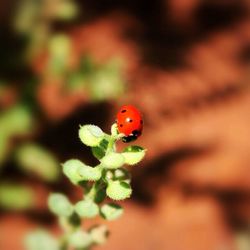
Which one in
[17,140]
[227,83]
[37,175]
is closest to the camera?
[17,140]

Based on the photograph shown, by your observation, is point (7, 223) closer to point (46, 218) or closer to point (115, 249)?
point (46, 218)

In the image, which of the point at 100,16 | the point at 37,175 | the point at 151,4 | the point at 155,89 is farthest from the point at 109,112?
the point at 151,4

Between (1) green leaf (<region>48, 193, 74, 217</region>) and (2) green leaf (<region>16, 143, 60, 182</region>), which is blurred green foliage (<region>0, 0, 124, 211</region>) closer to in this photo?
(2) green leaf (<region>16, 143, 60, 182</region>)

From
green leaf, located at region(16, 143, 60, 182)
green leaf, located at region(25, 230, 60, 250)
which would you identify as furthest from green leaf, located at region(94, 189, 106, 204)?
green leaf, located at region(16, 143, 60, 182)

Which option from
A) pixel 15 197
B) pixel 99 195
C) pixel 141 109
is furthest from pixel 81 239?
pixel 141 109

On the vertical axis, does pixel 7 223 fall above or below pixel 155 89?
below

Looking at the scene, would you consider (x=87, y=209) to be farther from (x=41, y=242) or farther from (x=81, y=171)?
(x=41, y=242)
